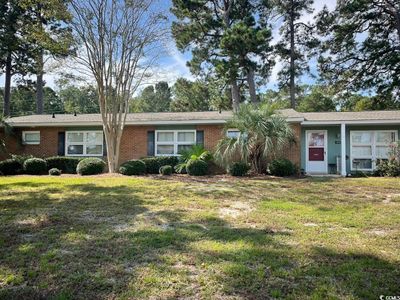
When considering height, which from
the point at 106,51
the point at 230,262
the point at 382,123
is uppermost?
the point at 106,51

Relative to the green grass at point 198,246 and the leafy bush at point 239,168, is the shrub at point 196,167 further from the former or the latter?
the green grass at point 198,246

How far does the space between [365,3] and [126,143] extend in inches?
725

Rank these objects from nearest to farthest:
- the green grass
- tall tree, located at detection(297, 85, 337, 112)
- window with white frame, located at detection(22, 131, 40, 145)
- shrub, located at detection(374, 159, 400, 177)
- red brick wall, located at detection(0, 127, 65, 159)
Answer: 1. the green grass
2. shrub, located at detection(374, 159, 400, 177)
3. red brick wall, located at detection(0, 127, 65, 159)
4. window with white frame, located at detection(22, 131, 40, 145)
5. tall tree, located at detection(297, 85, 337, 112)

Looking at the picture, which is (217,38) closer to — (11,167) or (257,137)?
(257,137)

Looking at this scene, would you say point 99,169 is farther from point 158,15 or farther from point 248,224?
point 248,224

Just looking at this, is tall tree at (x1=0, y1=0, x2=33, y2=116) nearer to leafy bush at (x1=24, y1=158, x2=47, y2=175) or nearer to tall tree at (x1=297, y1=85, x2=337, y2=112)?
leafy bush at (x1=24, y1=158, x2=47, y2=175)

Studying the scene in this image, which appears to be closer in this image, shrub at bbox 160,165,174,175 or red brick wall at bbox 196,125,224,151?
shrub at bbox 160,165,174,175

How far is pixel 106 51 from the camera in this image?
14.2m

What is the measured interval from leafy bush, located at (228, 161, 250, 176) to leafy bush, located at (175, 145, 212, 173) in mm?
1488

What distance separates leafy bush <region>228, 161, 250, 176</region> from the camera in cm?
1332

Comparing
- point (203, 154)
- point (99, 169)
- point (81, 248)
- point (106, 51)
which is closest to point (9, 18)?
point (106, 51)

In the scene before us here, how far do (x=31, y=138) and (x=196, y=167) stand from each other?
9.88 m

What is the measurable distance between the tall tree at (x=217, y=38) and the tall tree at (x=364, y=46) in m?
4.95

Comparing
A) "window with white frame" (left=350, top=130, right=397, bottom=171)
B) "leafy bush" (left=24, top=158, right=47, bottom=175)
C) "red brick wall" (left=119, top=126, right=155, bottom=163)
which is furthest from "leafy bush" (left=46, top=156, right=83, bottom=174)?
"window with white frame" (left=350, top=130, right=397, bottom=171)
